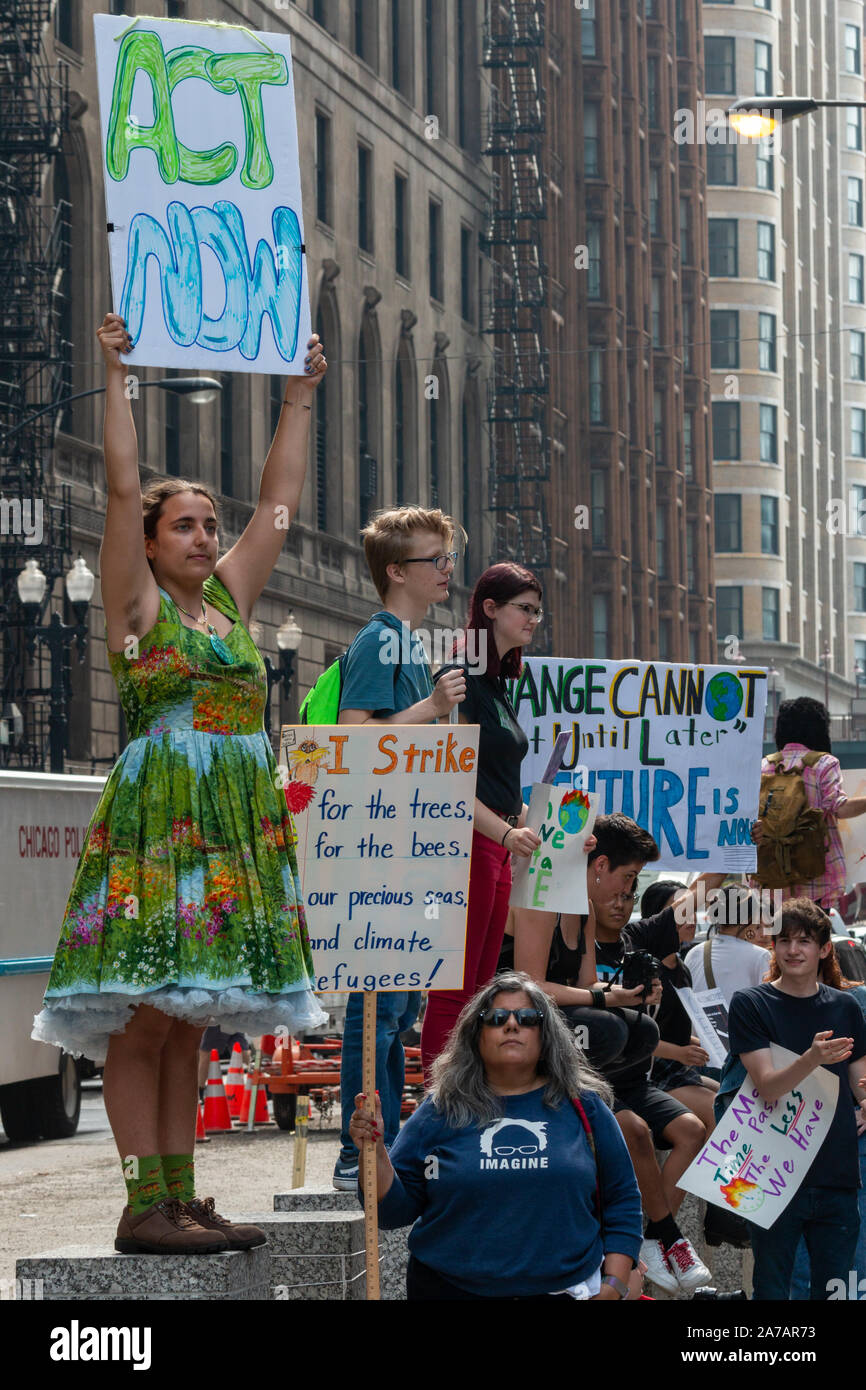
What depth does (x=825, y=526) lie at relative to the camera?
11112cm

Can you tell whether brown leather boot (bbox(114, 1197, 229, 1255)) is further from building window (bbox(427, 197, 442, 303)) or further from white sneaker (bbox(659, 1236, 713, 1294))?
building window (bbox(427, 197, 442, 303))

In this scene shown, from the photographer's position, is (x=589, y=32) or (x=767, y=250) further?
(x=767, y=250)

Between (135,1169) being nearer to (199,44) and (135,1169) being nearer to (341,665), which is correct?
(341,665)

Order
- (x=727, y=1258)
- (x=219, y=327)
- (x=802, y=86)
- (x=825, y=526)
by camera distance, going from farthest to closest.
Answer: (x=825, y=526) → (x=802, y=86) → (x=727, y=1258) → (x=219, y=327)

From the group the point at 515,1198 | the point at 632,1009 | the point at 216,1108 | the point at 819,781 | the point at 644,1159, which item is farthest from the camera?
the point at 216,1108

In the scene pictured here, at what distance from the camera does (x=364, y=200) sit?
51.0 meters

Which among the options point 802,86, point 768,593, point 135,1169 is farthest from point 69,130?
point 802,86

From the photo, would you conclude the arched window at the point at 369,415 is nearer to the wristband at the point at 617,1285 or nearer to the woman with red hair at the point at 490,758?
the woman with red hair at the point at 490,758

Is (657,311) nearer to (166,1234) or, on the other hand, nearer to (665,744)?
(665,744)

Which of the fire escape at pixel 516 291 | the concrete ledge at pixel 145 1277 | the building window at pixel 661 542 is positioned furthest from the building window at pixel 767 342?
the concrete ledge at pixel 145 1277

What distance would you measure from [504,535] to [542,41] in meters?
14.0

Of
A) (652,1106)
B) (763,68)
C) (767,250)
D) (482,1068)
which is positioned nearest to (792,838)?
(652,1106)

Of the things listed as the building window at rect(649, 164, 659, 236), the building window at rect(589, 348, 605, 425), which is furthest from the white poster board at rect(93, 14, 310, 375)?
the building window at rect(649, 164, 659, 236)

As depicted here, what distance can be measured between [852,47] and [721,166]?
93.7 ft
